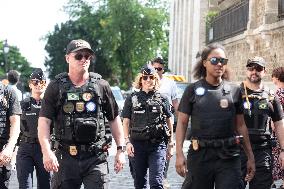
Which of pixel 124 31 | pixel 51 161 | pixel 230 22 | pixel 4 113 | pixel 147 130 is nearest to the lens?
pixel 51 161

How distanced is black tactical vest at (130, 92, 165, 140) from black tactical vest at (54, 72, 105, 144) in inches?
90.6

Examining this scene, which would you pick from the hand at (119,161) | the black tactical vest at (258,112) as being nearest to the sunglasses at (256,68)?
the black tactical vest at (258,112)

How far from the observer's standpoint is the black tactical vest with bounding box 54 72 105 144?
6121mm

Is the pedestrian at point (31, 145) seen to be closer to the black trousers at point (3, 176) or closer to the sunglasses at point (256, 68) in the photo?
the black trousers at point (3, 176)

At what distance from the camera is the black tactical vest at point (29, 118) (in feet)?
27.8

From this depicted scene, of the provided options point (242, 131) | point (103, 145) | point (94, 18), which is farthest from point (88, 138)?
point (94, 18)

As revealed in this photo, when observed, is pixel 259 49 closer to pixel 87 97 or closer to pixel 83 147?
pixel 87 97

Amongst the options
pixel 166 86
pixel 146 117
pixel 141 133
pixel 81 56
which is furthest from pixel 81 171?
pixel 166 86

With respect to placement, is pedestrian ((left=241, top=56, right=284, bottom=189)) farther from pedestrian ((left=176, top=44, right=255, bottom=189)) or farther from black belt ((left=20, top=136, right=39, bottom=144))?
black belt ((left=20, top=136, right=39, bottom=144))

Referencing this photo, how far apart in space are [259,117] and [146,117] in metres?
1.59

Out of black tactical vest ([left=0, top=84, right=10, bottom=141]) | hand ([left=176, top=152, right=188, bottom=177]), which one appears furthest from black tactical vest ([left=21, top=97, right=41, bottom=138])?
hand ([left=176, top=152, right=188, bottom=177])

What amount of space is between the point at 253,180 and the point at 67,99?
2625 millimetres

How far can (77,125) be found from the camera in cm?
610

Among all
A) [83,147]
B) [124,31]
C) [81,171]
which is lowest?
[81,171]
